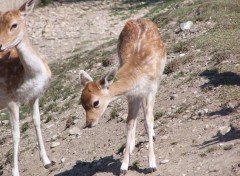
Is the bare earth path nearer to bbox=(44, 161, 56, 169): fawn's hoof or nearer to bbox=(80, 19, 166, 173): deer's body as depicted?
bbox=(44, 161, 56, 169): fawn's hoof

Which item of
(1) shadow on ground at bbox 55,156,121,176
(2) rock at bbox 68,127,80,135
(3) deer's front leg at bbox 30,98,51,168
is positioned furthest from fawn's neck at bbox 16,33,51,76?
(2) rock at bbox 68,127,80,135

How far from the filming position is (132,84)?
9.02 m

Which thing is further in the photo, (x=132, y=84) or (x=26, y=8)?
(x=26, y=8)

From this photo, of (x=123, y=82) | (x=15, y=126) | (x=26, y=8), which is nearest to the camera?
(x=123, y=82)

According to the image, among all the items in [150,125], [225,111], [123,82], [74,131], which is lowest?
[74,131]

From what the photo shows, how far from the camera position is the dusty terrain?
9.12 m

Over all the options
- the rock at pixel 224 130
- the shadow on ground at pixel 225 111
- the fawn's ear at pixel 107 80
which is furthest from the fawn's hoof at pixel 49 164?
the rock at pixel 224 130

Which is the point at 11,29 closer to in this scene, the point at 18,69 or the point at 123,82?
the point at 18,69

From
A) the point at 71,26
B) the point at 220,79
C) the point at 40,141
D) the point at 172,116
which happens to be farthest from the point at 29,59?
the point at 71,26

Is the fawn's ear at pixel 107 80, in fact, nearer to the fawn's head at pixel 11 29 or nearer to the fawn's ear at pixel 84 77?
the fawn's ear at pixel 84 77

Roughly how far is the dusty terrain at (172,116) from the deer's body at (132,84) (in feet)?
1.67

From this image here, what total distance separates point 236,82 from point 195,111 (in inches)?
34.3

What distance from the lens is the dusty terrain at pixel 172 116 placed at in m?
9.12

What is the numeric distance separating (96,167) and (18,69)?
1.82 m
